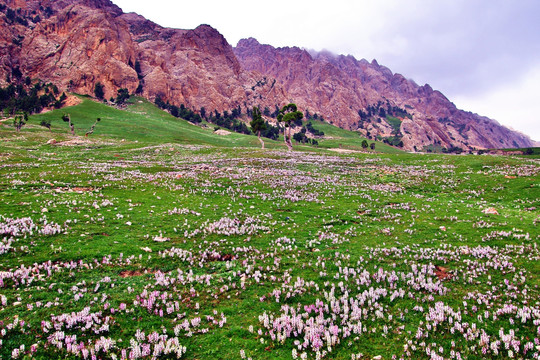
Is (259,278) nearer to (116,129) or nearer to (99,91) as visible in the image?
(116,129)

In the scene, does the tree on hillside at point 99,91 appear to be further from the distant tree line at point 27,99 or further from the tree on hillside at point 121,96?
the distant tree line at point 27,99

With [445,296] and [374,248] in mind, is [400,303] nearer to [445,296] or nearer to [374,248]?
[445,296]

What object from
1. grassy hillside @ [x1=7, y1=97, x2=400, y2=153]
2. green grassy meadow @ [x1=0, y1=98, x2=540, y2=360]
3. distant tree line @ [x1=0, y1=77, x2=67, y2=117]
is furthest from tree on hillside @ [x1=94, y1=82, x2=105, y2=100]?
green grassy meadow @ [x1=0, y1=98, x2=540, y2=360]

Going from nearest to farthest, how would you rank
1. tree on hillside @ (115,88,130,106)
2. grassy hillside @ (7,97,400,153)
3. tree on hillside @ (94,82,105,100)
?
grassy hillside @ (7,97,400,153) < tree on hillside @ (94,82,105,100) < tree on hillside @ (115,88,130,106)

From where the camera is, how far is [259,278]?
9500 mm

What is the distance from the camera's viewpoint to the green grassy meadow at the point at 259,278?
6.20 metres

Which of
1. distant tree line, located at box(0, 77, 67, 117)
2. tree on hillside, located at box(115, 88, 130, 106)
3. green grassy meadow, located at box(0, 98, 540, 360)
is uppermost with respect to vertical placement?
tree on hillside, located at box(115, 88, 130, 106)

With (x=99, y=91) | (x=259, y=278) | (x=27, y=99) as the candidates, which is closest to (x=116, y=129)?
(x=27, y=99)

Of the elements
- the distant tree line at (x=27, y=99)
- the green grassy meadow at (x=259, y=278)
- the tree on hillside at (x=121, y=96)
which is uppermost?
the tree on hillside at (x=121, y=96)

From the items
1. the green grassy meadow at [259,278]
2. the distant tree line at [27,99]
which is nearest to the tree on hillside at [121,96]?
the distant tree line at [27,99]

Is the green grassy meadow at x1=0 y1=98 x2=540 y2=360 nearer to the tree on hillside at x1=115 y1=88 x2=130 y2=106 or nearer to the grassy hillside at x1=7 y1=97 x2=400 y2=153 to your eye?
the grassy hillside at x1=7 y1=97 x2=400 y2=153

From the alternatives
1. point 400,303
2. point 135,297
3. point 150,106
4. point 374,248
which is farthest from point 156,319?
point 150,106

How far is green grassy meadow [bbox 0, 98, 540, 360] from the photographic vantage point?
6203 millimetres

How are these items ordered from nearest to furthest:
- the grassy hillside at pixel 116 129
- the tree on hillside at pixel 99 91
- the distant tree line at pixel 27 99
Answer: the grassy hillside at pixel 116 129 < the distant tree line at pixel 27 99 < the tree on hillside at pixel 99 91
